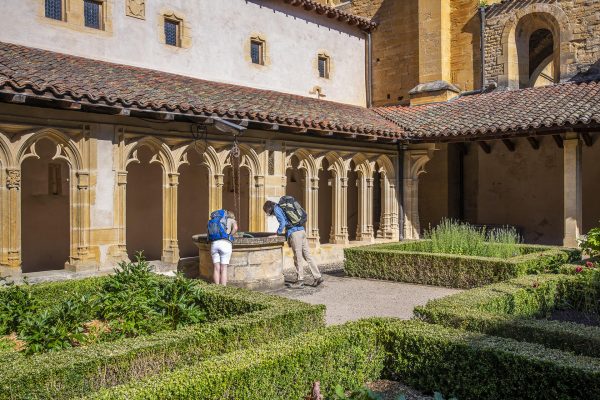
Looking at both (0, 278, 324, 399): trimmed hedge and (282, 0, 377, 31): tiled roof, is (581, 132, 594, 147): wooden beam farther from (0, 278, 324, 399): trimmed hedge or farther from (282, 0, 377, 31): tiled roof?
(0, 278, 324, 399): trimmed hedge

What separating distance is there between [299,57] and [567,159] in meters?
7.33

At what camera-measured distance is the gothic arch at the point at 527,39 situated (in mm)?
15055

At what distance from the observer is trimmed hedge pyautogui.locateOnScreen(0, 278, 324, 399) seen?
381cm

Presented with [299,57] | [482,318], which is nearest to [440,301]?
[482,318]

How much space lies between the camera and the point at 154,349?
14.5 feet

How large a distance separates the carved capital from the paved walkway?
4.25 m

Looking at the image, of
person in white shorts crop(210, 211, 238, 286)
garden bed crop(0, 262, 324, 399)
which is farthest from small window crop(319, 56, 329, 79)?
garden bed crop(0, 262, 324, 399)

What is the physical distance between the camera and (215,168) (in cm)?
1053

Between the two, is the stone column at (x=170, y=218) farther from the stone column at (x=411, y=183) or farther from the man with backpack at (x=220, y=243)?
the stone column at (x=411, y=183)

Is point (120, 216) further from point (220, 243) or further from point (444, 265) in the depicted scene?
point (444, 265)

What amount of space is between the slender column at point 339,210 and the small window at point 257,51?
12.2 feet

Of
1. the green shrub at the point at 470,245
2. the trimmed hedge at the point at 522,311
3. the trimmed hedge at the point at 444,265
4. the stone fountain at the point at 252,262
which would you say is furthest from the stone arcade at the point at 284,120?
the trimmed hedge at the point at 522,311

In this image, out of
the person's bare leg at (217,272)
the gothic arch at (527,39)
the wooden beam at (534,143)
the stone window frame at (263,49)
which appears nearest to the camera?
the person's bare leg at (217,272)

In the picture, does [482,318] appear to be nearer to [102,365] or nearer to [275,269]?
[102,365]
